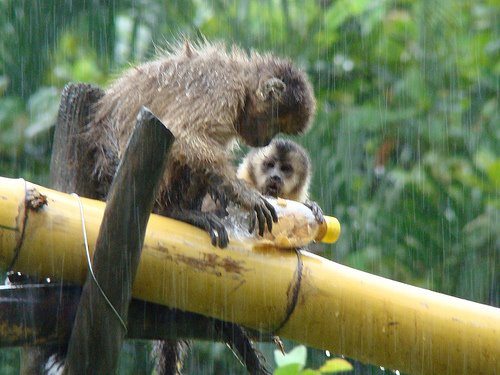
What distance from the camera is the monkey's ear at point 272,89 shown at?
5.09 metres

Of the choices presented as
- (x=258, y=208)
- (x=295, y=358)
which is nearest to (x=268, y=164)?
(x=295, y=358)

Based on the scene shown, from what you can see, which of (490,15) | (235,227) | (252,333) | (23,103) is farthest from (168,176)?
(490,15)

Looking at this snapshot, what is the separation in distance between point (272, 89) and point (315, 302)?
1.60 m

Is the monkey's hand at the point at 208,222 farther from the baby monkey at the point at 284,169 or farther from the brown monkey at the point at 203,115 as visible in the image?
the baby monkey at the point at 284,169

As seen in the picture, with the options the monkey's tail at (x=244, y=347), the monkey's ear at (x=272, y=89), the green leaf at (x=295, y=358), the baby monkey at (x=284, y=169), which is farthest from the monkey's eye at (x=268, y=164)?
the monkey's tail at (x=244, y=347)

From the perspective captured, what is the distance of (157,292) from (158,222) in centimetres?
29

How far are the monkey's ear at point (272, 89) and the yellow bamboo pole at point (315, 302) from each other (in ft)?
4.42

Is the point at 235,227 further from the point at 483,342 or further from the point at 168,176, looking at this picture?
the point at 483,342

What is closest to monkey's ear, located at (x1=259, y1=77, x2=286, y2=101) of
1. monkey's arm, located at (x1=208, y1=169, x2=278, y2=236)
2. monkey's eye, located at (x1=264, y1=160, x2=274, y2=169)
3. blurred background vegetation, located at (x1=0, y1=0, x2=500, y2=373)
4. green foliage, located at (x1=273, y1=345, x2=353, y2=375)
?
monkey's arm, located at (x1=208, y1=169, x2=278, y2=236)

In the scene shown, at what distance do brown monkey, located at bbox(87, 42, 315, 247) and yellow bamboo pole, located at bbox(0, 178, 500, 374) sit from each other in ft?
0.99

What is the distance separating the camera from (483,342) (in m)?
3.86

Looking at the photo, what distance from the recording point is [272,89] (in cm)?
512

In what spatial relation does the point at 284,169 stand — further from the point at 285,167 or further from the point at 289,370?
the point at 289,370

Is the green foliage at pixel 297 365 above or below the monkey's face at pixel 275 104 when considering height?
below
